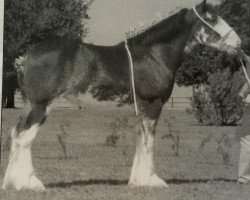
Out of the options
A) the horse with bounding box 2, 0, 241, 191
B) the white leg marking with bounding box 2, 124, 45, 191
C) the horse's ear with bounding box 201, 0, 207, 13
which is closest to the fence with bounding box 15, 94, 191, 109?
the horse with bounding box 2, 0, 241, 191

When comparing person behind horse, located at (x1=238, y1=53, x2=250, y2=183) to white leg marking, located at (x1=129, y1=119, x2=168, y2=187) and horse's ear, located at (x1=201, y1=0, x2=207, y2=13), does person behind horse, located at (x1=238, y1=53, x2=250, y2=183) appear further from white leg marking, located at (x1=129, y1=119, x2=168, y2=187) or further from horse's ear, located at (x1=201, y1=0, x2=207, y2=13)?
white leg marking, located at (x1=129, y1=119, x2=168, y2=187)

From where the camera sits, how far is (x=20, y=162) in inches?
85.3

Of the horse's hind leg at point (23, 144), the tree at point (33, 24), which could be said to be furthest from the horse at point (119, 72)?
the tree at point (33, 24)

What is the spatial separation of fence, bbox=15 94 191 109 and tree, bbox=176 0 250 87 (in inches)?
3.4

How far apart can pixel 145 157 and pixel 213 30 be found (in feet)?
2.27

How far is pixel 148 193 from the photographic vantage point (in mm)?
2260

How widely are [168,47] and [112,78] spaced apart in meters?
0.33

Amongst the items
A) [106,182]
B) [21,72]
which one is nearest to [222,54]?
[106,182]

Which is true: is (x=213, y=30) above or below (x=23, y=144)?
above

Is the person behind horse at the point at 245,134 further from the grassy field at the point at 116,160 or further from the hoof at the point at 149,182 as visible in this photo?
the hoof at the point at 149,182

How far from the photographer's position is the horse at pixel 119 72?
217cm

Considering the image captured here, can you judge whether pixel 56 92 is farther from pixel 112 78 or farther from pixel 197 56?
pixel 197 56

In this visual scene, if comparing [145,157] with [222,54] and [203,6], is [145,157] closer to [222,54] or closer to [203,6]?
[222,54]

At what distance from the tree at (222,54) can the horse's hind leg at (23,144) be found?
720 millimetres
